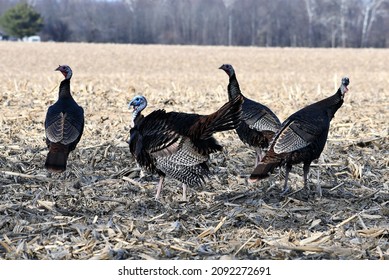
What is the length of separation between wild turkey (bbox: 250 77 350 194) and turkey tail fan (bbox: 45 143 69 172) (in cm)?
208

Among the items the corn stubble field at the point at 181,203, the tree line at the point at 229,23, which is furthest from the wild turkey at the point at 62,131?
the tree line at the point at 229,23

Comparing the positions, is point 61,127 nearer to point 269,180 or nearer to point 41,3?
point 269,180

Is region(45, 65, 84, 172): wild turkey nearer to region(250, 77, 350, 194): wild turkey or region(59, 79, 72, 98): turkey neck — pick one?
region(59, 79, 72, 98): turkey neck

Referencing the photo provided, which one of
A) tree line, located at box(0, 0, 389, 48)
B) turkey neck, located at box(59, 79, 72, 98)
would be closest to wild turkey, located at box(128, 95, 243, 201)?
turkey neck, located at box(59, 79, 72, 98)

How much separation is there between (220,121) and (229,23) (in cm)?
7099

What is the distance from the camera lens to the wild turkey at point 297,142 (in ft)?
23.3

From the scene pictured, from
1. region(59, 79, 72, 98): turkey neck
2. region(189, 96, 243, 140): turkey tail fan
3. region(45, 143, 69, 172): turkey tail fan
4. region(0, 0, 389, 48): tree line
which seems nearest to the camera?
region(189, 96, 243, 140): turkey tail fan

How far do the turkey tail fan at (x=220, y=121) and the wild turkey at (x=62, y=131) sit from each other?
167 centimetres

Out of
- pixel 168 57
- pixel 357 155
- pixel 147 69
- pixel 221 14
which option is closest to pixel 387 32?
pixel 221 14

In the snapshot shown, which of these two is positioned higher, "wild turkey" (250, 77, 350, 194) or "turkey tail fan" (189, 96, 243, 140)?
"turkey tail fan" (189, 96, 243, 140)

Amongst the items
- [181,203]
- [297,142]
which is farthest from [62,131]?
[297,142]

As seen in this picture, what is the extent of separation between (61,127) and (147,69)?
106 ft

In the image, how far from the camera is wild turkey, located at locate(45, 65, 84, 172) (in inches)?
303

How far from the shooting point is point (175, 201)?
7105mm
